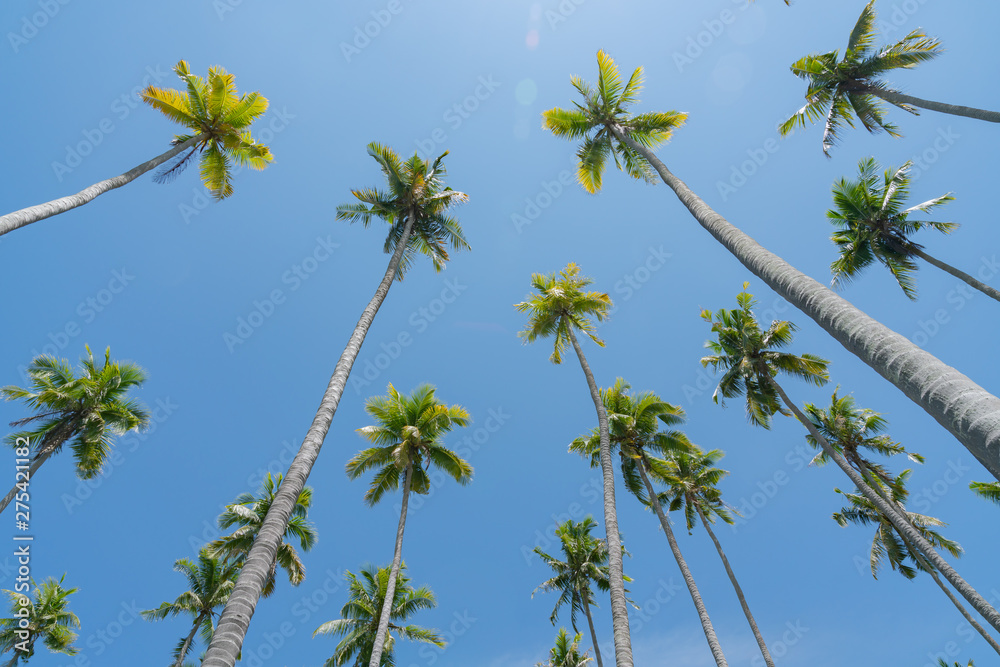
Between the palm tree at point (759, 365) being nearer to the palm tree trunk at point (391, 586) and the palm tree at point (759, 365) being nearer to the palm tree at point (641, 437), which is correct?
the palm tree at point (641, 437)

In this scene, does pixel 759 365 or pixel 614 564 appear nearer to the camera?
pixel 614 564

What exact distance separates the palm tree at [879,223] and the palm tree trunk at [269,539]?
847 inches

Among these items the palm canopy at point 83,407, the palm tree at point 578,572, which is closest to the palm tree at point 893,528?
the palm tree at point 578,572

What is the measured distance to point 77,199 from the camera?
11.2 meters

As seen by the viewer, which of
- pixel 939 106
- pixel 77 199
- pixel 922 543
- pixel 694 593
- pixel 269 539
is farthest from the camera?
pixel 694 593

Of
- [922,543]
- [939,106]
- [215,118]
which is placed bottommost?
[922,543]

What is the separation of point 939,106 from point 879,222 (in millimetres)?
8117

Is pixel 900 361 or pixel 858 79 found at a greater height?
pixel 858 79

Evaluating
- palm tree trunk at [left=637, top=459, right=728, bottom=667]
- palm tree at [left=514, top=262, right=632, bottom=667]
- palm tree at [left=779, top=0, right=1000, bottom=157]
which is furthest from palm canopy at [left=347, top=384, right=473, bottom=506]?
palm tree at [left=779, top=0, right=1000, bottom=157]

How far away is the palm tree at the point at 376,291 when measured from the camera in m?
6.14

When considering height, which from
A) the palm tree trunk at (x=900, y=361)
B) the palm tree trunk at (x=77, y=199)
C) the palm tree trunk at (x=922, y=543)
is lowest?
the palm tree trunk at (x=900, y=361)

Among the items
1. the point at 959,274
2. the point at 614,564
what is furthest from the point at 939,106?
the point at 614,564

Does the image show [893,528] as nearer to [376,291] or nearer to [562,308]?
[562,308]

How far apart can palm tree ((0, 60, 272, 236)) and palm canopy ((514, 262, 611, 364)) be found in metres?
12.6
